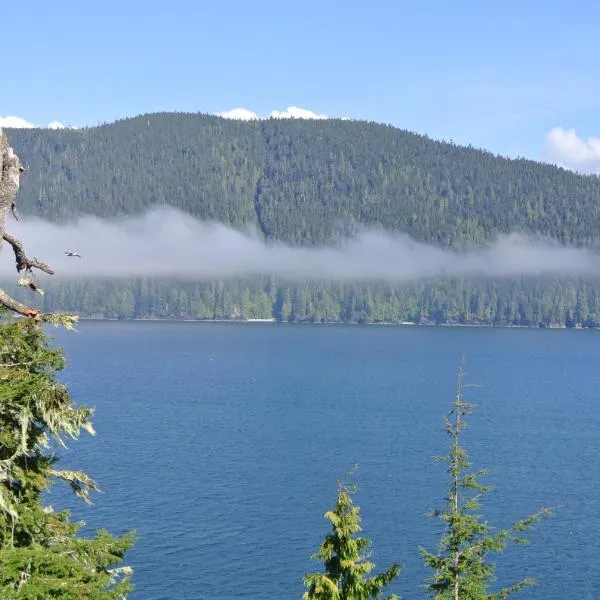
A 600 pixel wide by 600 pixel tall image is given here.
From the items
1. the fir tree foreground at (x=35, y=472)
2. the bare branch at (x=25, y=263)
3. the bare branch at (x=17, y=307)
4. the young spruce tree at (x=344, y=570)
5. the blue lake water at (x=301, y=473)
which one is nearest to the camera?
the bare branch at (x=17, y=307)

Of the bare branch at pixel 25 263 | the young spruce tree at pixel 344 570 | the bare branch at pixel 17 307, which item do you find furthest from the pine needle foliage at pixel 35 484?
the young spruce tree at pixel 344 570

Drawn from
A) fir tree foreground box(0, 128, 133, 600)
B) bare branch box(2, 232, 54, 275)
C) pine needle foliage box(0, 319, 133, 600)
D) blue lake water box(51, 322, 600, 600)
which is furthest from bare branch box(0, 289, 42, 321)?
blue lake water box(51, 322, 600, 600)

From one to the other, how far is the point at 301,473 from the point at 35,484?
72.6 meters

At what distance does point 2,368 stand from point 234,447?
A: 86496 mm

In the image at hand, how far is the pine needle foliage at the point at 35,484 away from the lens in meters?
13.4

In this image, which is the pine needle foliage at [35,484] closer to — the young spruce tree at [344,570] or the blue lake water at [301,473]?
the young spruce tree at [344,570]

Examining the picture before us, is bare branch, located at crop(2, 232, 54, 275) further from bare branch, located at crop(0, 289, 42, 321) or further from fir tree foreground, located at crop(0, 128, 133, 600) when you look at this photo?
bare branch, located at crop(0, 289, 42, 321)

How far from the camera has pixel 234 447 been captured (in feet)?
324

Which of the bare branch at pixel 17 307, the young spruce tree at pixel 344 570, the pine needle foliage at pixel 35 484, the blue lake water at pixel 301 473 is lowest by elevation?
the blue lake water at pixel 301 473

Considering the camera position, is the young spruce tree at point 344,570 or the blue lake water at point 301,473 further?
the blue lake water at point 301,473

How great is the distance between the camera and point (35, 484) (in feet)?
48.5

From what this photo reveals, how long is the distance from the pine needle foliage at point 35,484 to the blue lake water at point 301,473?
128 ft

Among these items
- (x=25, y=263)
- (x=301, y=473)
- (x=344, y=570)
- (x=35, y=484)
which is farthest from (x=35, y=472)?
(x=301, y=473)

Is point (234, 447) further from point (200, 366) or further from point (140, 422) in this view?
point (200, 366)
